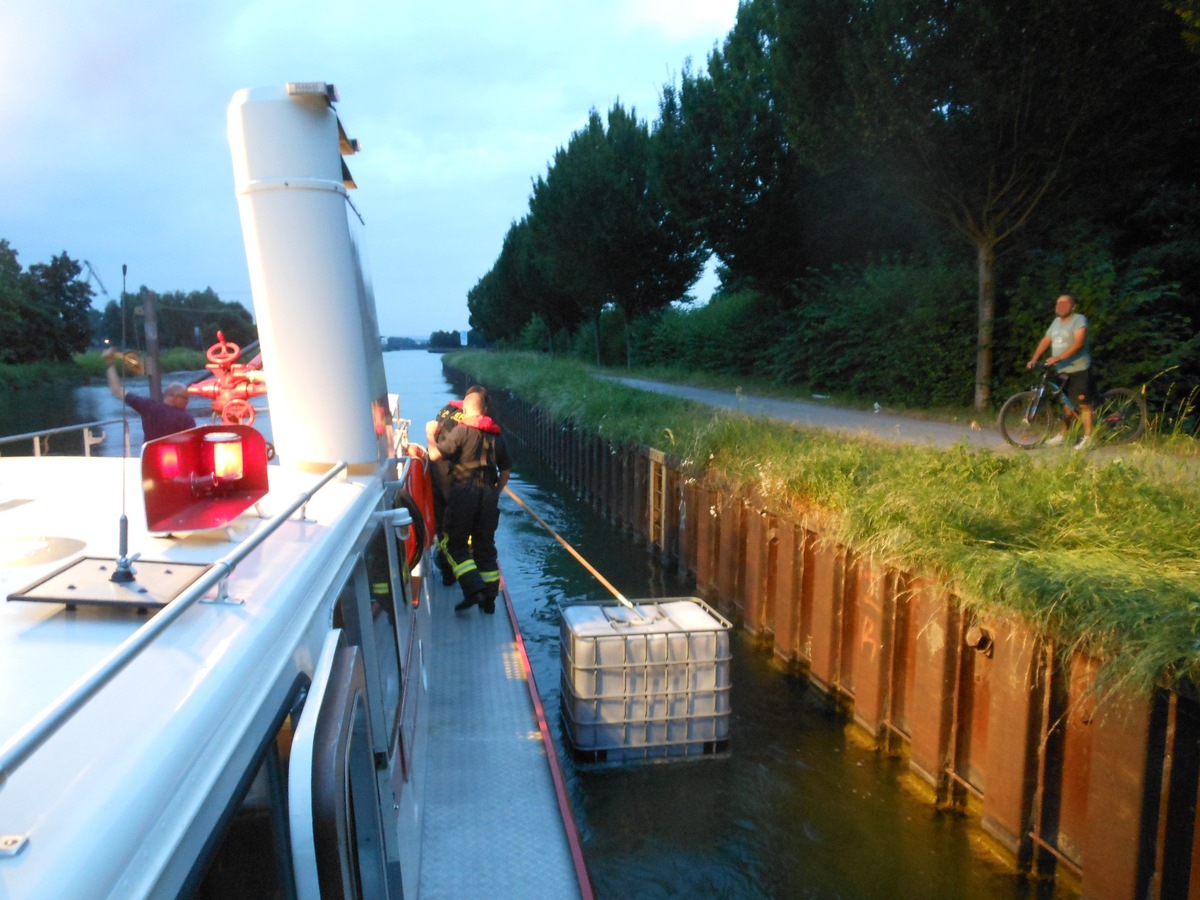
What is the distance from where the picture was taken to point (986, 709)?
5062mm

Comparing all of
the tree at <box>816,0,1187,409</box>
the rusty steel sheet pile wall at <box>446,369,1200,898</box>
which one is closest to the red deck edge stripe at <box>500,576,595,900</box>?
the rusty steel sheet pile wall at <box>446,369,1200,898</box>

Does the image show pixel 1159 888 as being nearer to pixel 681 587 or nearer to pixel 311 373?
pixel 311 373

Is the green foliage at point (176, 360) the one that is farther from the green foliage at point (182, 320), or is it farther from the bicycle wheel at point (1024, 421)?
the bicycle wheel at point (1024, 421)

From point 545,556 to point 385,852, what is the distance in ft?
31.6

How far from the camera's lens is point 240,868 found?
5.13 feet

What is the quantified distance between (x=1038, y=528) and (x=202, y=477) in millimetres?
4924

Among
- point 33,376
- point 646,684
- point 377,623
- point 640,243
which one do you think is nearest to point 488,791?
point 646,684

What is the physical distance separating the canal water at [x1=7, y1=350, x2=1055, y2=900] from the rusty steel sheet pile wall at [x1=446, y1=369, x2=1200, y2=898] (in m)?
0.20

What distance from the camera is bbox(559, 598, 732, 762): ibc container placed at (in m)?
5.66

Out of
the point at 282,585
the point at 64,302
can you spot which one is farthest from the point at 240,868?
the point at 64,302

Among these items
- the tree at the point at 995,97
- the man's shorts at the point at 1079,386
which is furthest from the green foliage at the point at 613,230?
the man's shorts at the point at 1079,386

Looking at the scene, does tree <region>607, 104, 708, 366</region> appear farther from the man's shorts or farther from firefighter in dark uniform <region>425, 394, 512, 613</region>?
firefighter in dark uniform <region>425, 394, 512, 613</region>

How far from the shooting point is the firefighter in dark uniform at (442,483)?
7.37m

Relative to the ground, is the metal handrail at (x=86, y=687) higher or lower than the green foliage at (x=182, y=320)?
lower
